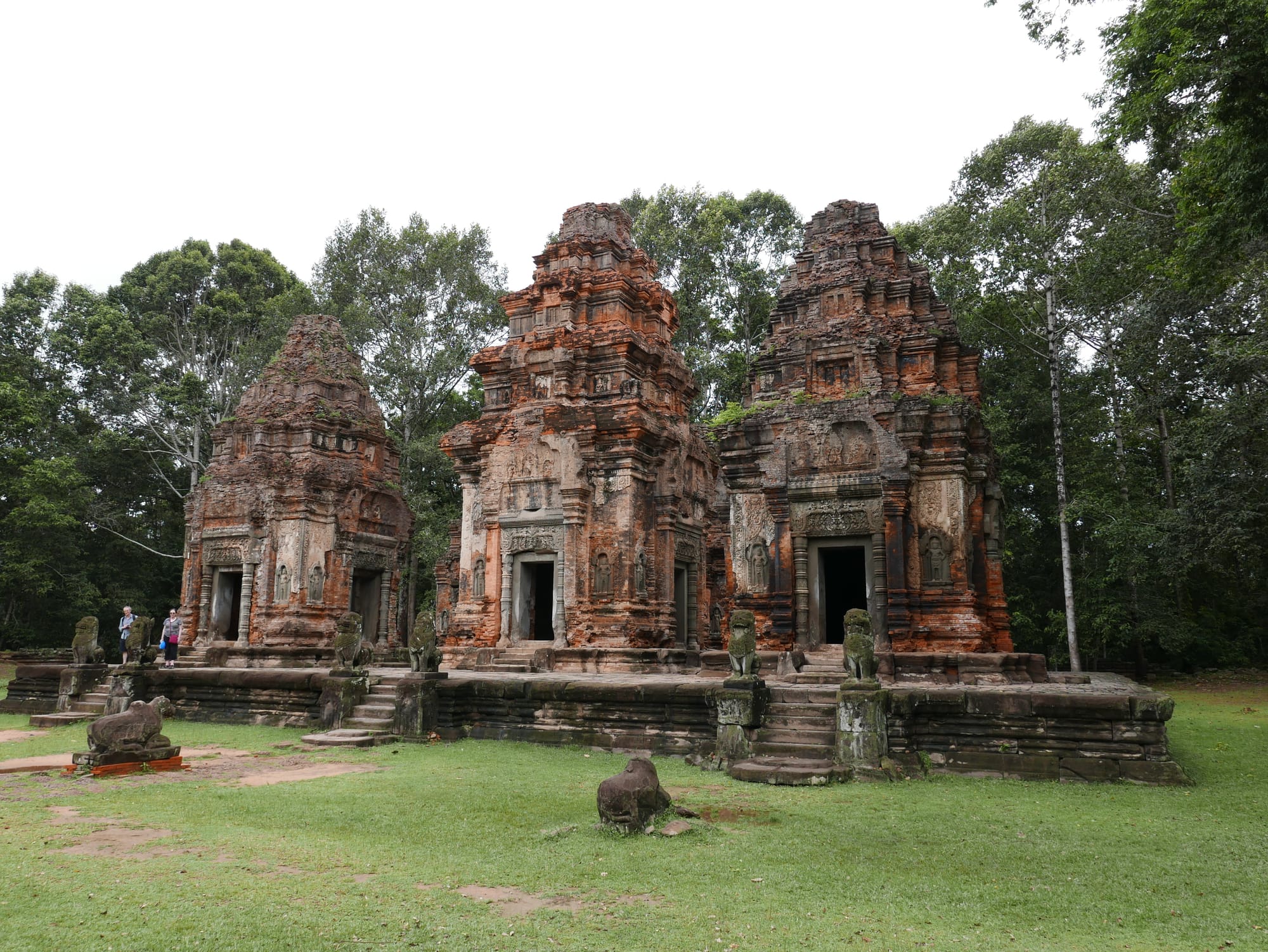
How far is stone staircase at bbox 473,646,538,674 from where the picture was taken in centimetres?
1546

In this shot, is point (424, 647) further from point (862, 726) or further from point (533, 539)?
point (862, 726)

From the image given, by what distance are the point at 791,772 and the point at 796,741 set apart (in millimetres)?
1046

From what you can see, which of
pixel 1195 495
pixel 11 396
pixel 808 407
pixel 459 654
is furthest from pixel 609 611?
pixel 11 396

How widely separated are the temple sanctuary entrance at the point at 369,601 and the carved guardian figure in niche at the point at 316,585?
211 cm

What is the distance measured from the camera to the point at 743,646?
9695mm

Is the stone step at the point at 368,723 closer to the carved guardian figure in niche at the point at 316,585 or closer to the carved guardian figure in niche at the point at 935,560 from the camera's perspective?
the carved guardian figure in niche at the point at 935,560

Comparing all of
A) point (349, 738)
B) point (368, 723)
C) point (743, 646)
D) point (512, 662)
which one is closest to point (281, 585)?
point (512, 662)

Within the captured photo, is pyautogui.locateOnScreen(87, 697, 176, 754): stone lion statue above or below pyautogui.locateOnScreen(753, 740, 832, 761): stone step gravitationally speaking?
above

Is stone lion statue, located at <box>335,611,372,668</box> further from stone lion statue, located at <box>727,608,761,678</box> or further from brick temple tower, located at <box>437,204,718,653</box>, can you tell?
stone lion statue, located at <box>727,608,761,678</box>

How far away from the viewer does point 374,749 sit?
10.7 m

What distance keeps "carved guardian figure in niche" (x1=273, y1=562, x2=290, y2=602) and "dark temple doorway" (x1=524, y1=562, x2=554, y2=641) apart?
574cm

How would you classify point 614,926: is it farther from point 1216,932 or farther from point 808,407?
point 808,407

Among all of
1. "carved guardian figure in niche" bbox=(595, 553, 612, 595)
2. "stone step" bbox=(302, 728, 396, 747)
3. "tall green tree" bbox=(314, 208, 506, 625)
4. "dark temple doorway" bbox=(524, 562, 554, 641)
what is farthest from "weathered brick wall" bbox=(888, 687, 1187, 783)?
"tall green tree" bbox=(314, 208, 506, 625)

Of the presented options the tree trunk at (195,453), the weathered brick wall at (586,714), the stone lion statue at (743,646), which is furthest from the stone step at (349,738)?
the tree trunk at (195,453)
